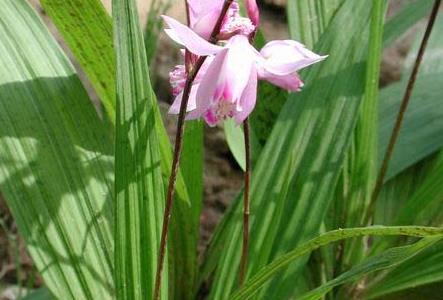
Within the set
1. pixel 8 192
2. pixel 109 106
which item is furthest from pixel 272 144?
pixel 8 192

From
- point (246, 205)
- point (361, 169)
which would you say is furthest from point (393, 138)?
point (246, 205)

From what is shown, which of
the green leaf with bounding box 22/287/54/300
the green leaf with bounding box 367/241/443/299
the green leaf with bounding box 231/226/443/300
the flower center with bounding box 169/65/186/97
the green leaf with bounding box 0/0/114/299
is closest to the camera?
the green leaf with bounding box 231/226/443/300

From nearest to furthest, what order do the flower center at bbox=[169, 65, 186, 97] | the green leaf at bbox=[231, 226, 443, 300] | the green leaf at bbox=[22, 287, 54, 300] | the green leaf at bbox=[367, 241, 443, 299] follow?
1. the green leaf at bbox=[231, 226, 443, 300]
2. the flower center at bbox=[169, 65, 186, 97]
3. the green leaf at bbox=[367, 241, 443, 299]
4. the green leaf at bbox=[22, 287, 54, 300]

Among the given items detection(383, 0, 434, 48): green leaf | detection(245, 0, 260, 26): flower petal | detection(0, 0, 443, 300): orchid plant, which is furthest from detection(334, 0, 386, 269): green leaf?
detection(245, 0, 260, 26): flower petal

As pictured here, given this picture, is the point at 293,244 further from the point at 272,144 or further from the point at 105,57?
the point at 105,57

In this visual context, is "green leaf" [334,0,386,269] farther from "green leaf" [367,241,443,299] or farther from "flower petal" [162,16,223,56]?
"flower petal" [162,16,223,56]

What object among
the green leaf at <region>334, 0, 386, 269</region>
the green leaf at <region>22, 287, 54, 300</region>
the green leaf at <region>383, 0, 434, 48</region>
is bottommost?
the green leaf at <region>22, 287, 54, 300</region>

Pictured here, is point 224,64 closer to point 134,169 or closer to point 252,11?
point 252,11
